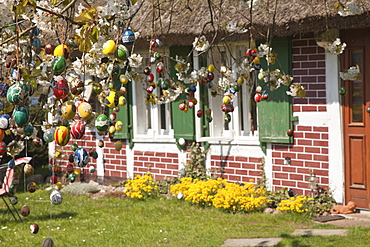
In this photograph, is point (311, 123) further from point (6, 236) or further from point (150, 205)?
point (6, 236)

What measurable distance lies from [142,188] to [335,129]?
10.4 ft

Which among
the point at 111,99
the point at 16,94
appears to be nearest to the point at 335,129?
the point at 111,99

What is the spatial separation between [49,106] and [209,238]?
3144 mm

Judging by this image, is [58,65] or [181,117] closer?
[58,65]

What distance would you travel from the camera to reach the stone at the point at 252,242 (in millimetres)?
6225

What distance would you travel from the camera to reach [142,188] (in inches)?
372

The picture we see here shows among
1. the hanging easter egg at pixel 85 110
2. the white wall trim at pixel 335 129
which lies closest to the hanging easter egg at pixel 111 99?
the hanging easter egg at pixel 85 110

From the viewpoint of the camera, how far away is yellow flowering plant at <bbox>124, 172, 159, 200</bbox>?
30.9 feet

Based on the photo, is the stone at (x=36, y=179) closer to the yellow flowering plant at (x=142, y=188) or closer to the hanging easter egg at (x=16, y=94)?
the yellow flowering plant at (x=142, y=188)

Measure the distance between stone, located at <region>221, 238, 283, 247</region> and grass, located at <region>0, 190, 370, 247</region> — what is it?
90mm

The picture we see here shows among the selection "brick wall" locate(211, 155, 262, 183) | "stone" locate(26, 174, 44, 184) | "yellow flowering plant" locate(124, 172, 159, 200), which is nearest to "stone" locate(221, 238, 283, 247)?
"brick wall" locate(211, 155, 262, 183)

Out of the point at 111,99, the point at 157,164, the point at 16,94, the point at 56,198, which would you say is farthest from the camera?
the point at 157,164

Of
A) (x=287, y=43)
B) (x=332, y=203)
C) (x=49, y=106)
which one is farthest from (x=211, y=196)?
(x=49, y=106)

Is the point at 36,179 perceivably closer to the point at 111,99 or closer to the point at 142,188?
the point at 142,188
